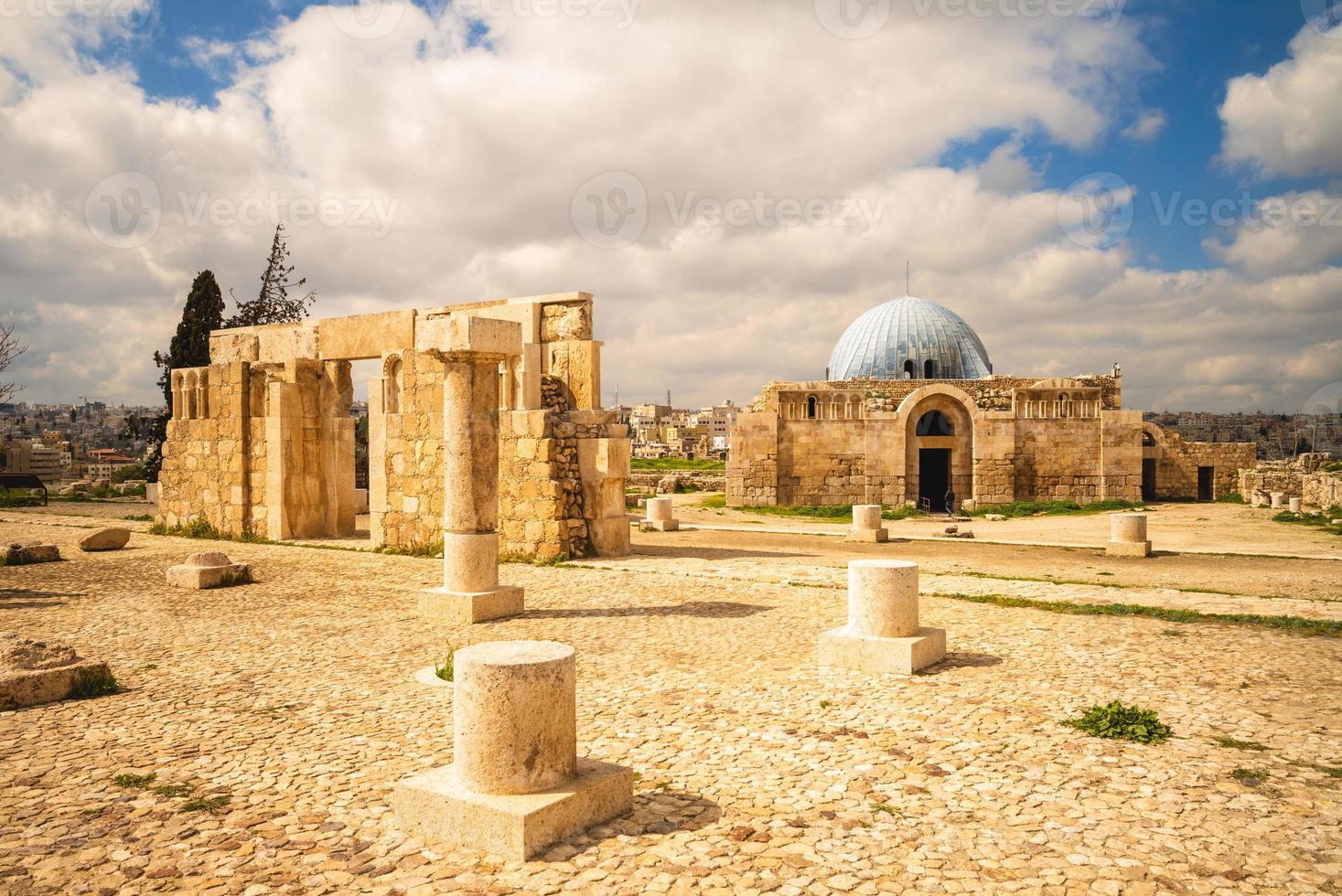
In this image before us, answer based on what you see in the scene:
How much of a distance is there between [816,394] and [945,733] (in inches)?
888

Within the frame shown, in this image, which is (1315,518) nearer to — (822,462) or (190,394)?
(822,462)

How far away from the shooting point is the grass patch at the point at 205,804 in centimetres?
416

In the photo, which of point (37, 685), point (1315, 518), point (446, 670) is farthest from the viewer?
point (1315, 518)

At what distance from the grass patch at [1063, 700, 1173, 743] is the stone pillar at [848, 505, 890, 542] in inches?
496

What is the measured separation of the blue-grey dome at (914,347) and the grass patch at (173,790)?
3316 cm

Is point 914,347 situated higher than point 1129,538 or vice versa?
point 914,347

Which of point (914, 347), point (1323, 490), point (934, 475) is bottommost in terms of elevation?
point (1323, 490)

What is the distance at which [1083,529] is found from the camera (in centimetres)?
2100

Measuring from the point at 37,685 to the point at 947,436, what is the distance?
25659mm

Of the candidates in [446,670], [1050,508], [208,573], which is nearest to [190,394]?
[208,573]

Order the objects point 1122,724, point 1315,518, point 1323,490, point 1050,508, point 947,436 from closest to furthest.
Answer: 1. point 1122,724
2. point 1315,518
3. point 1323,490
4. point 1050,508
5. point 947,436

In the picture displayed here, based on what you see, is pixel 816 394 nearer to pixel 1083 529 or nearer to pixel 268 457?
pixel 1083 529

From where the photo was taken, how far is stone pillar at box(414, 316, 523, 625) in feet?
30.0

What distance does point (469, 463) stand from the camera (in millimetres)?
9312
